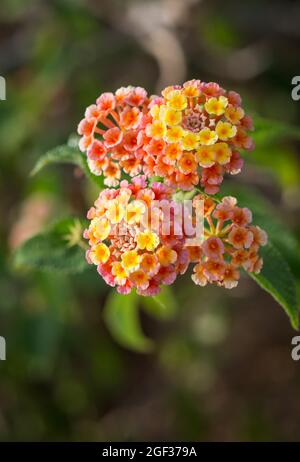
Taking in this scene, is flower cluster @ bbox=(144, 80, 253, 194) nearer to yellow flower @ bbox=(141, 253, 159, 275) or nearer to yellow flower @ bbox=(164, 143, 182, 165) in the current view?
yellow flower @ bbox=(164, 143, 182, 165)

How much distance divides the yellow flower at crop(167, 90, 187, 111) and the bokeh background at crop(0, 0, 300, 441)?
142 centimetres

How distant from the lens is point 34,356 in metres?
2.88

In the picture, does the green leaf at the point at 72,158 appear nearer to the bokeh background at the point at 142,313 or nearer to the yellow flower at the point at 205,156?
the yellow flower at the point at 205,156

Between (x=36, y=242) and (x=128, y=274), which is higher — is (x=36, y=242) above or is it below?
above

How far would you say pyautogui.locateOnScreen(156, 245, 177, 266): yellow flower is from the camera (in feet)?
4.12

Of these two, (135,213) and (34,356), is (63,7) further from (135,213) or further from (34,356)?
(135,213)

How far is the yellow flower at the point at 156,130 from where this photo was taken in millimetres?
1322

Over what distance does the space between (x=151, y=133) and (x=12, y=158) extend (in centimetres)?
189

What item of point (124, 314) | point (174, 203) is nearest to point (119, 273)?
point (174, 203)

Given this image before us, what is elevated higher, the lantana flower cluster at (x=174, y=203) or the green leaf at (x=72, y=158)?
the green leaf at (x=72, y=158)

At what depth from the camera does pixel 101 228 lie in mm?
1301

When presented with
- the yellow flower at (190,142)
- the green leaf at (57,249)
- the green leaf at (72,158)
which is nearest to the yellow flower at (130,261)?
the yellow flower at (190,142)

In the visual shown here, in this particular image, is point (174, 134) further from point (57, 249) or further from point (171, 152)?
point (57, 249)

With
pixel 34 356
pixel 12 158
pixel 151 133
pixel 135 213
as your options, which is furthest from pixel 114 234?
pixel 12 158
